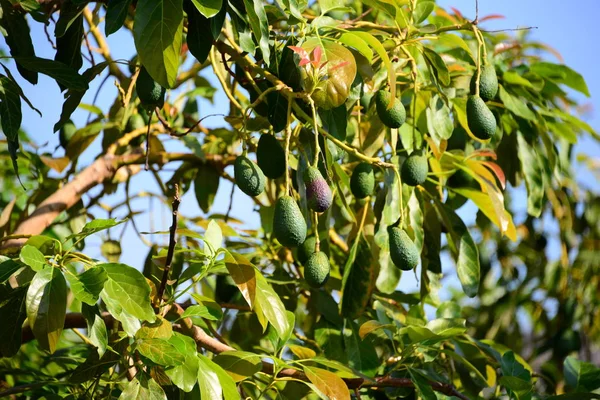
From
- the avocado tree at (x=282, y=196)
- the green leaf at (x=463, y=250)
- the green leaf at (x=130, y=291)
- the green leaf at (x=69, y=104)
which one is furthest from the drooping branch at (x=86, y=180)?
the green leaf at (x=130, y=291)

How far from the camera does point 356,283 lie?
5.24 feet

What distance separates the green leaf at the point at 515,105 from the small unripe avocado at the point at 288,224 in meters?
0.82

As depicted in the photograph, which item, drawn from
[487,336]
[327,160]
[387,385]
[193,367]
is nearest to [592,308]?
[487,336]

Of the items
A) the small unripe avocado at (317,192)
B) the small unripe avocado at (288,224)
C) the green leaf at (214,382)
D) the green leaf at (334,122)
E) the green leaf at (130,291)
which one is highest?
the green leaf at (334,122)

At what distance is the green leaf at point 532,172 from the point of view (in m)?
1.91

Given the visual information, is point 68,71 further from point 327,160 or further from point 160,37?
point 327,160

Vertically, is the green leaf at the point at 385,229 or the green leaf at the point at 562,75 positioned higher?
the green leaf at the point at 562,75

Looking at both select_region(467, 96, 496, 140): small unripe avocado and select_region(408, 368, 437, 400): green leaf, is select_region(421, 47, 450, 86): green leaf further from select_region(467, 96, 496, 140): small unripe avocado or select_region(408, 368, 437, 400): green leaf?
select_region(408, 368, 437, 400): green leaf

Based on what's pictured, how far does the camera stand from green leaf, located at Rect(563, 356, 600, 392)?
1.63 meters

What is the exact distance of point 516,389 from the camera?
1.43m

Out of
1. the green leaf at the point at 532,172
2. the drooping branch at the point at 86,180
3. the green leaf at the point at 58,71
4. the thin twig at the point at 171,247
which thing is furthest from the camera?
the green leaf at the point at 532,172

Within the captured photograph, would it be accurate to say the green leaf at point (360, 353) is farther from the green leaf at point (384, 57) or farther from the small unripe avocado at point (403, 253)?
the green leaf at point (384, 57)

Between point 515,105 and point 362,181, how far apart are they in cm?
62

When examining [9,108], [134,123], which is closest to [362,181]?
[9,108]
